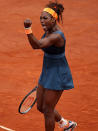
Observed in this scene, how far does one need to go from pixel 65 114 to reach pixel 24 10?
7845 millimetres

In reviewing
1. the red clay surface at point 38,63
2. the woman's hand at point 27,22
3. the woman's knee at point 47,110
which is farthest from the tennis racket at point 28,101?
the woman's hand at point 27,22

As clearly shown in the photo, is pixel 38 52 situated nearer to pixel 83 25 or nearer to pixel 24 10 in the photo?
pixel 83 25

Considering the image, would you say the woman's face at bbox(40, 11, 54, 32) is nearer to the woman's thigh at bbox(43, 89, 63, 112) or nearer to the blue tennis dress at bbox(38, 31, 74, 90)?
the blue tennis dress at bbox(38, 31, 74, 90)

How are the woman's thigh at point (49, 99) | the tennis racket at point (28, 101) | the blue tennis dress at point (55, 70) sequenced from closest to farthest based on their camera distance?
the blue tennis dress at point (55, 70) → the woman's thigh at point (49, 99) → the tennis racket at point (28, 101)

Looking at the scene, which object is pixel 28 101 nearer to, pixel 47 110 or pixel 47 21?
pixel 47 110

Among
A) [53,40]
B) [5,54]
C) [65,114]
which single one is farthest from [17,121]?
[5,54]

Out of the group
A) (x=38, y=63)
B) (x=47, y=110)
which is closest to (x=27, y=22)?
(x=47, y=110)

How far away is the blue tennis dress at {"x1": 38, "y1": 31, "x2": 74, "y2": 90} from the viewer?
4.89 m

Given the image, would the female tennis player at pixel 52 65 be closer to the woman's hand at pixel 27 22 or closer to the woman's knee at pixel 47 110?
the woman's knee at pixel 47 110

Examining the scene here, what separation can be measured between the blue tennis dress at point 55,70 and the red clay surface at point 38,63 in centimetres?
146

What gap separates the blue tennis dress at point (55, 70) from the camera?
4.89 metres

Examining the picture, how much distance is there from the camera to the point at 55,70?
16.3 ft

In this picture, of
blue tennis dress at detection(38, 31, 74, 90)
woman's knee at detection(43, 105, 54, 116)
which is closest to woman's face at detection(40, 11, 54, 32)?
blue tennis dress at detection(38, 31, 74, 90)

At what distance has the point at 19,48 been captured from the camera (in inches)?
403
